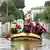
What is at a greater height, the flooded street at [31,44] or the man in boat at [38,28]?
the man in boat at [38,28]

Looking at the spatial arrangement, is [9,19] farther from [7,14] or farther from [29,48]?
[29,48]

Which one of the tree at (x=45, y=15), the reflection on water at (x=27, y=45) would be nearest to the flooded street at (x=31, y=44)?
the reflection on water at (x=27, y=45)

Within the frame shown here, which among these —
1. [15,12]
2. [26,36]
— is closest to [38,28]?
[26,36]

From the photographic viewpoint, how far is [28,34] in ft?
2.99

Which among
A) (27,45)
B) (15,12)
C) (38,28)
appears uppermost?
(15,12)

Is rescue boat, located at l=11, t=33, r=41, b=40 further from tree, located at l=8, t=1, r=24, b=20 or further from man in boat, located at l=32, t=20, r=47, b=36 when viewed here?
tree, located at l=8, t=1, r=24, b=20

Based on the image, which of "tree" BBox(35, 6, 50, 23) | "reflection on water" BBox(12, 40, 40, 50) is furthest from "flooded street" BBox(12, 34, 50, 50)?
"tree" BBox(35, 6, 50, 23)

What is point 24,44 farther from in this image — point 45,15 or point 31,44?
point 45,15

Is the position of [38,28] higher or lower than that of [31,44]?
higher

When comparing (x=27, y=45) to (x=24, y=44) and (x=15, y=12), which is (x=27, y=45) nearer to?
(x=24, y=44)

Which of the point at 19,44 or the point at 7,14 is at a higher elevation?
the point at 7,14

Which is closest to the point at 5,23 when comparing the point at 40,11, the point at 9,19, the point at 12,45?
the point at 9,19

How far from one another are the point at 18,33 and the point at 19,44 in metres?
0.08

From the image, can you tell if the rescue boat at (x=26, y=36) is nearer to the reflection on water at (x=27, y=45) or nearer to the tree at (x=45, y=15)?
the reflection on water at (x=27, y=45)
